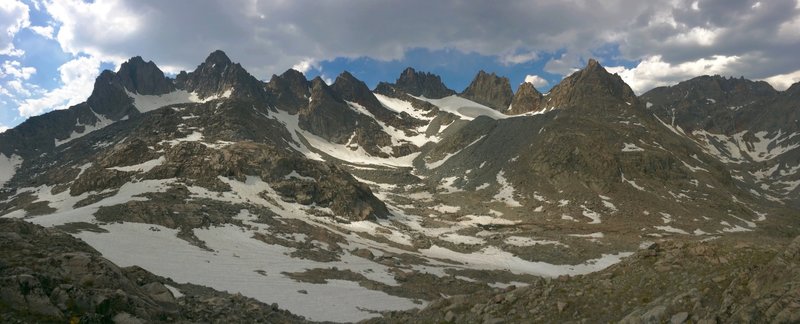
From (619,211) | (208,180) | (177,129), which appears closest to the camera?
(208,180)

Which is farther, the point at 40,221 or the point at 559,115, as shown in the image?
the point at 559,115

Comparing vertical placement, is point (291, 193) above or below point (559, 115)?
below

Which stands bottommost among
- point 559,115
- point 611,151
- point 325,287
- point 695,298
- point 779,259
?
point 325,287

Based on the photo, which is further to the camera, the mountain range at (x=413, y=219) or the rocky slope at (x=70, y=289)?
the mountain range at (x=413, y=219)

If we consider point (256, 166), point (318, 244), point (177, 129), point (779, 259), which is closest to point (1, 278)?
point (779, 259)

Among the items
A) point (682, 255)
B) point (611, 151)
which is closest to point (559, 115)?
point (611, 151)

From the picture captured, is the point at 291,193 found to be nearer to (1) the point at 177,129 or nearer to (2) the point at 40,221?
(2) the point at 40,221

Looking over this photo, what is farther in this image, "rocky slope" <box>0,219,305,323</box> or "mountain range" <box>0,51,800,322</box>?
"mountain range" <box>0,51,800,322</box>

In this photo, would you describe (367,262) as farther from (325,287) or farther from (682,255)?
(682,255)

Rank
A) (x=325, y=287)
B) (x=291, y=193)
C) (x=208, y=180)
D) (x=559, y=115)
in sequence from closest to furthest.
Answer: (x=325, y=287), (x=208, y=180), (x=291, y=193), (x=559, y=115)

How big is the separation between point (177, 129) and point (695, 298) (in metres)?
142

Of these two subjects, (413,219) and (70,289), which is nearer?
(70,289)

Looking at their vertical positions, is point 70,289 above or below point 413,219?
above

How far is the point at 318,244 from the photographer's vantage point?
6856 centimetres
